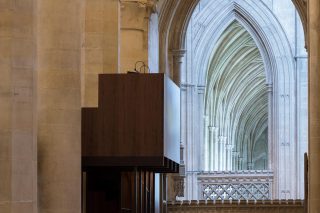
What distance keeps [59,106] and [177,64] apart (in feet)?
62.5

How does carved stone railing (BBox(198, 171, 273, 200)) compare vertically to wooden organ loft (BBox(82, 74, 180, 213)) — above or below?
below

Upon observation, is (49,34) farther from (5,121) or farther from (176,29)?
(176,29)

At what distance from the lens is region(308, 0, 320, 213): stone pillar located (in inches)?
772


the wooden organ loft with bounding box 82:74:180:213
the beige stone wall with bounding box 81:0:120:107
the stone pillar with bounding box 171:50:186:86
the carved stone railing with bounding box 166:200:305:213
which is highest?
the stone pillar with bounding box 171:50:186:86

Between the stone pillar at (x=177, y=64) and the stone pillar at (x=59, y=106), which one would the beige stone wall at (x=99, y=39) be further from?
the stone pillar at (x=177, y=64)

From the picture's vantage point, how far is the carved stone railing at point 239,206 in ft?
88.8

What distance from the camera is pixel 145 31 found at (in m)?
23.6

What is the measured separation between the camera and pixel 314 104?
19891 mm

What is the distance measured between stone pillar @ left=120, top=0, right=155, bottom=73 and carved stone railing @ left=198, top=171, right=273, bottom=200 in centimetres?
1703

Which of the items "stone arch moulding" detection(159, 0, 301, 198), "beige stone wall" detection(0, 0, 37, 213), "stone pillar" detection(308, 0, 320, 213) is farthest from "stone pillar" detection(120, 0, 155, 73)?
"stone arch moulding" detection(159, 0, 301, 198)

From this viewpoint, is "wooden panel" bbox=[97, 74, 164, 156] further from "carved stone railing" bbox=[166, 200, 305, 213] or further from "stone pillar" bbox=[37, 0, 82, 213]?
"carved stone railing" bbox=[166, 200, 305, 213]

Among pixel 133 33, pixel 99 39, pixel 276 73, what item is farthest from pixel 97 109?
pixel 276 73

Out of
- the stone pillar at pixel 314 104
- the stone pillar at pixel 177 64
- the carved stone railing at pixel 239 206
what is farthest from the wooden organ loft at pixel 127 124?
the stone pillar at pixel 177 64

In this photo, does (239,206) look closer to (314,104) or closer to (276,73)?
(314,104)
